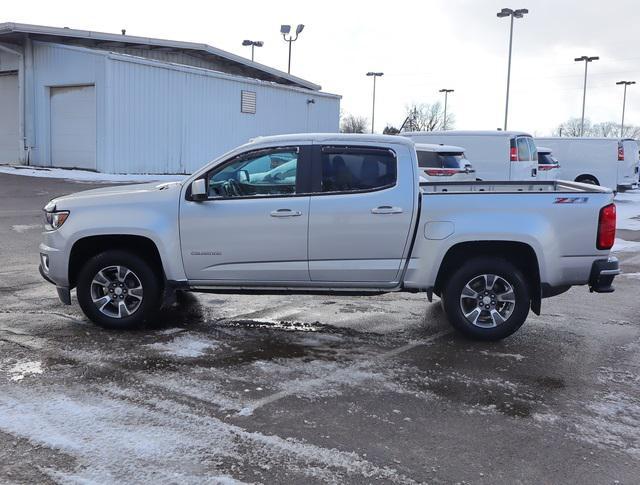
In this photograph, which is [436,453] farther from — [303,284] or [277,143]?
[277,143]

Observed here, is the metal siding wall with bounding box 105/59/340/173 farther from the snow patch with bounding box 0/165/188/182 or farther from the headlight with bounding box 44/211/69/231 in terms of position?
the headlight with bounding box 44/211/69/231

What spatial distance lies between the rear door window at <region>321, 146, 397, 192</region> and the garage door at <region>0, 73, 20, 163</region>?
71.3 feet

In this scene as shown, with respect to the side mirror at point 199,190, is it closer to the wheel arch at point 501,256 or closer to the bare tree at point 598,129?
the wheel arch at point 501,256

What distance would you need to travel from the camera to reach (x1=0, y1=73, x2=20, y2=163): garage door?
24.5m

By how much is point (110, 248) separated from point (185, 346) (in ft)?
4.47

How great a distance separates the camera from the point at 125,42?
25.6 m

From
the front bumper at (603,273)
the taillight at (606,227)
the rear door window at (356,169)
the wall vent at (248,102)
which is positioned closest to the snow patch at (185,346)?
the rear door window at (356,169)

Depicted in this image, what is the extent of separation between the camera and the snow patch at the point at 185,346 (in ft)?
18.7

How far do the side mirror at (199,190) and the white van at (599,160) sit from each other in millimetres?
20757

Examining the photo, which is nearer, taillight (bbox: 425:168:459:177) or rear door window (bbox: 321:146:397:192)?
rear door window (bbox: 321:146:397:192)

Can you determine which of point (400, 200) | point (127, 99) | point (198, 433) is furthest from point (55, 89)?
point (198, 433)

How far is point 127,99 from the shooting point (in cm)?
2312

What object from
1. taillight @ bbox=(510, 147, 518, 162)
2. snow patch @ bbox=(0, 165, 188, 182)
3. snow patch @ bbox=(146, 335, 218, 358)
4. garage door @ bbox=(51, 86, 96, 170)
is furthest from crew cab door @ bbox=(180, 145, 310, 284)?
garage door @ bbox=(51, 86, 96, 170)

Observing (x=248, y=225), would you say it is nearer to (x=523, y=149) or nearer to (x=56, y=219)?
(x=56, y=219)
